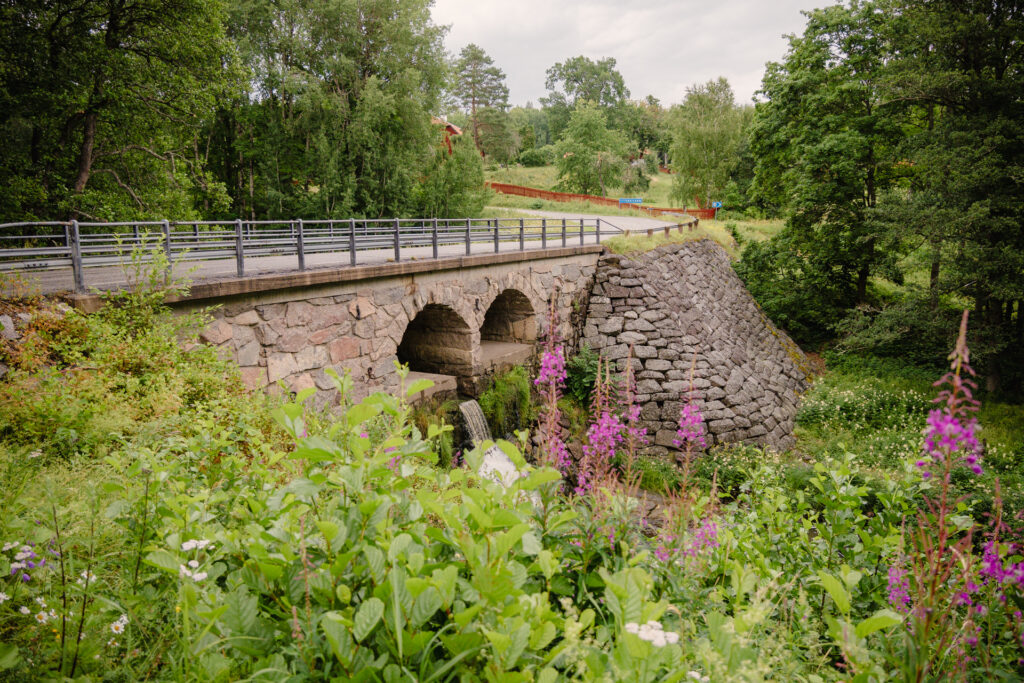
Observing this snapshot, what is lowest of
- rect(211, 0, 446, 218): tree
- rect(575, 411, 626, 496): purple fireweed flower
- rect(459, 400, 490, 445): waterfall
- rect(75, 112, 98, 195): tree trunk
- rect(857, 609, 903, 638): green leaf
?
rect(459, 400, 490, 445): waterfall

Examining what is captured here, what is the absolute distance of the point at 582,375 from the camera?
52.2 ft

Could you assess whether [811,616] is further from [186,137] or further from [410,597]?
[186,137]

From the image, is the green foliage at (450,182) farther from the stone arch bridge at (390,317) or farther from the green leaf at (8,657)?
the green leaf at (8,657)

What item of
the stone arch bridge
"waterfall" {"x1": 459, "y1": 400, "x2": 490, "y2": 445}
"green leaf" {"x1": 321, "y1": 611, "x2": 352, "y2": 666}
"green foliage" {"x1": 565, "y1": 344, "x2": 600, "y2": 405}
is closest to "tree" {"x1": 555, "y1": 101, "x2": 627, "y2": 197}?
the stone arch bridge

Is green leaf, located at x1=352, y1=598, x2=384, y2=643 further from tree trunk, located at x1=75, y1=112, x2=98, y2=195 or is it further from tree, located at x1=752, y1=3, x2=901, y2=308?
tree, located at x1=752, y1=3, x2=901, y2=308

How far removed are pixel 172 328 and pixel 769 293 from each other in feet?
74.5

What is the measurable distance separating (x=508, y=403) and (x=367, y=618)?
12425mm

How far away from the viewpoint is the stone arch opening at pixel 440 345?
1288cm

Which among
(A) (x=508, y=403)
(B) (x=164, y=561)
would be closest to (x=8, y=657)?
(B) (x=164, y=561)

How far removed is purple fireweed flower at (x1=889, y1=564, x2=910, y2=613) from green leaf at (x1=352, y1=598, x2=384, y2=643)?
2.09m

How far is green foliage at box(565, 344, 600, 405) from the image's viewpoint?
1553cm

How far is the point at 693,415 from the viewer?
10.7 ft

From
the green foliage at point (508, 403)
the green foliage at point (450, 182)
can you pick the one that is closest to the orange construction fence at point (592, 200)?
the green foliage at point (450, 182)

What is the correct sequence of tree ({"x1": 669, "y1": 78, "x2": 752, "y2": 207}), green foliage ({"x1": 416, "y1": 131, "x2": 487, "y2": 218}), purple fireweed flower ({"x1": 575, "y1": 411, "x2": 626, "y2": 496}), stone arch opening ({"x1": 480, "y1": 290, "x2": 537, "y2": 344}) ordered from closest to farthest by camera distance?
purple fireweed flower ({"x1": 575, "y1": 411, "x2": 626, "y2": 496}) < stone arch opening ({"x1": 480, "y1": 290, "x2": 537, "y2": 344}) < green foliage ({"x1": 416, "y1": 131, "x2": 487, "y2": 218}) < tree ({"x1": 669, "y1": 78, "x2": 752, "y2": 207})
